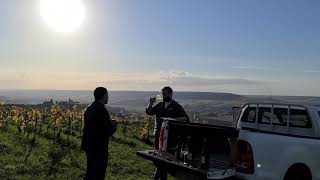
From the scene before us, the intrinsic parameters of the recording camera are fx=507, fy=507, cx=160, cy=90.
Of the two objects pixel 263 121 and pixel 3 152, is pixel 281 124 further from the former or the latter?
pixel 3 152

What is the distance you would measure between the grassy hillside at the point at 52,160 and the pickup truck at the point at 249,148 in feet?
12.1

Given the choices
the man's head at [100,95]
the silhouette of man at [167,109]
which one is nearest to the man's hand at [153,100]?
the silhouette of man at [167,109]

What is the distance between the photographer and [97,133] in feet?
28.3

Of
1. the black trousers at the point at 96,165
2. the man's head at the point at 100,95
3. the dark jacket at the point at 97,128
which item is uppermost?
the man's head at the point at 100,95

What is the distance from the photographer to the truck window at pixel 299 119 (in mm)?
9109

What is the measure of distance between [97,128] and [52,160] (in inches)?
220

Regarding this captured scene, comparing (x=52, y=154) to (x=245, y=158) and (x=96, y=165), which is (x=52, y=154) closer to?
(x=96, y=165)

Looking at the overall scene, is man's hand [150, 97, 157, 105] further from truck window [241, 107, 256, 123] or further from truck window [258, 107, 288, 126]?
truck window [258, 107, 288, 126]

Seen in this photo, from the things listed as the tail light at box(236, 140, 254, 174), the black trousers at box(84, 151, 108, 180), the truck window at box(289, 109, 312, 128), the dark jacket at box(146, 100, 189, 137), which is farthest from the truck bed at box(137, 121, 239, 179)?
the truck window at box(289, 109, 312, 128)

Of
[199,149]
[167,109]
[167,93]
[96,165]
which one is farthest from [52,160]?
[199,149]

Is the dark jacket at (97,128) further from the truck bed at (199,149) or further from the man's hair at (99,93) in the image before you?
the truck bed at (199,149)

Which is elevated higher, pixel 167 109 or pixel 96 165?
pixel 167 109

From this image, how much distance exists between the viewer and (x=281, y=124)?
962cm

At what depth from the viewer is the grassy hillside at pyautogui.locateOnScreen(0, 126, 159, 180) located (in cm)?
1207
